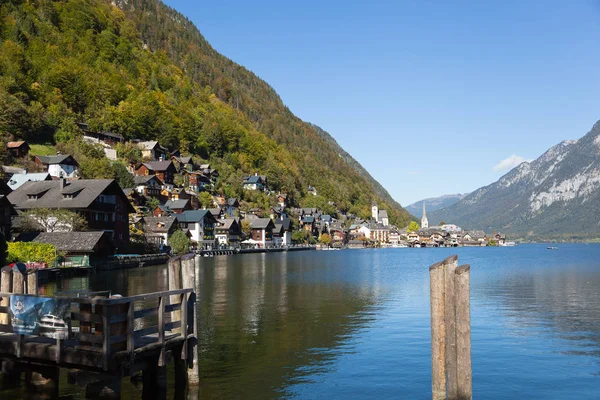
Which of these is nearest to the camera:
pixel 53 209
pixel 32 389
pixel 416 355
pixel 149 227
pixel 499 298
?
pixel 32 389

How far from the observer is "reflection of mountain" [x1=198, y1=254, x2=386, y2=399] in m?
19.9

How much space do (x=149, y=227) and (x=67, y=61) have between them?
87347 mm

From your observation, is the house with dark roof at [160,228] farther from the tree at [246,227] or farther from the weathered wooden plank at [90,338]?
the weathered wooden plank at [90,338]

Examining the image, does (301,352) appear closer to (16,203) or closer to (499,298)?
(499,298)

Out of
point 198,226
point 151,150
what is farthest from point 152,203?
point 151,150

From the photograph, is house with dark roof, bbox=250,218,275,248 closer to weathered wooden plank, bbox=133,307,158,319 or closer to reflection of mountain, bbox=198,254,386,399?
reflection of mountain, bbox=198,254,386,399

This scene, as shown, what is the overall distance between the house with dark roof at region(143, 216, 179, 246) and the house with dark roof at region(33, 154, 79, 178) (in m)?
18.4

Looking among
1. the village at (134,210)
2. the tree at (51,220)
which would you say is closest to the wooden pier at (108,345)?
the village at (134,210)

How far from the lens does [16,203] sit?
256ft

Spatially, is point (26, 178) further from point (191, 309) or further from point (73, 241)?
point (191, 309)

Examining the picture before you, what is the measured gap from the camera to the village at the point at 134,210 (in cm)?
7225

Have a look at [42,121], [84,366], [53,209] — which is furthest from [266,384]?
[42,121]

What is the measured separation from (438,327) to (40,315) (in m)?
11.6

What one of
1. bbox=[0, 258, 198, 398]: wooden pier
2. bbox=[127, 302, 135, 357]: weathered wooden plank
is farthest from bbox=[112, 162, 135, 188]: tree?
bbox=[127, 302, 135, 357]: weathered wooden plank
